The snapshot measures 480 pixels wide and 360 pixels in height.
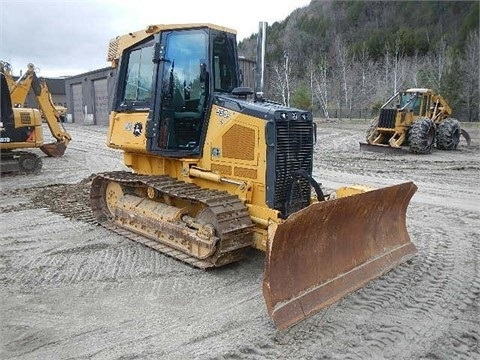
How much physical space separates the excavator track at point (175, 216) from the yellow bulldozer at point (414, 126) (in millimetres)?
10773

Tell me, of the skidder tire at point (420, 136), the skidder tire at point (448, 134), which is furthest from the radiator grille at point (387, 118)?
the skidder tire at point (448, 134)

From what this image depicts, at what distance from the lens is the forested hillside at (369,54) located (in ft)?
117

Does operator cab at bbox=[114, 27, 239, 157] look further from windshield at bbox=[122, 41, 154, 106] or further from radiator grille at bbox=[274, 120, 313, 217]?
radiator grille at bbox=[274, 120, 313, 217]

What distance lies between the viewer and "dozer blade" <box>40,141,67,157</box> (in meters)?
14.3

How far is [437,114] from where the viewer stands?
652 inches

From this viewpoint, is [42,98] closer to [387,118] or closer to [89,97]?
[387,118]

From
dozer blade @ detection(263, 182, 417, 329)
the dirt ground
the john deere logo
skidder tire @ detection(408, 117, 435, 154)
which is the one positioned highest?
the john deere logo

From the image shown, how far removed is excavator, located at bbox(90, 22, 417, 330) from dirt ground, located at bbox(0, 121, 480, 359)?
Result: 0.24m

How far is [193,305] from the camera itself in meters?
4.09

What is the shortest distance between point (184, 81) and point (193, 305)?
2697 mm

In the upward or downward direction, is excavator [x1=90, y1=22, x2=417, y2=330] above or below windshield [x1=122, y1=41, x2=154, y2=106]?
below

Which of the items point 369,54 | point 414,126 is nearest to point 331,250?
point 414,126

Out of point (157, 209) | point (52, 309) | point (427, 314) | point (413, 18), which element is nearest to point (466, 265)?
point (427, 314)

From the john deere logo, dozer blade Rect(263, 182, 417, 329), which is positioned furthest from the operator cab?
dozer blade Rect(263, 182, 417, 329)
